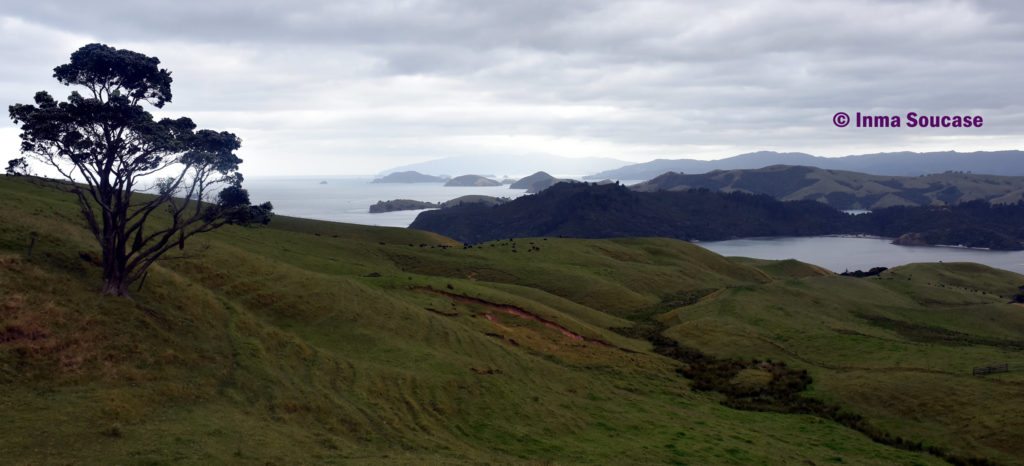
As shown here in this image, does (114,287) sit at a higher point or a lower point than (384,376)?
higher

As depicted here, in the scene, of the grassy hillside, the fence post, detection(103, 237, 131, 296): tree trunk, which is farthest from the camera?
the fence post

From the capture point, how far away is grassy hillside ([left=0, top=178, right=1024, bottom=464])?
2497cm

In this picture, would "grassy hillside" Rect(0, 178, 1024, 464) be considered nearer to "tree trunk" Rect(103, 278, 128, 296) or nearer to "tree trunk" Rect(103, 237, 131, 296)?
"tree trunk" Rect(103, 278, 128, 296)

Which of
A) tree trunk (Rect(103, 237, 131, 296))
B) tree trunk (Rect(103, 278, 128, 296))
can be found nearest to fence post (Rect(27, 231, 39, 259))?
tree trunk (Rect(103, 237, 131, 296))

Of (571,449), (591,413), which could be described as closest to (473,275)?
(591,413)

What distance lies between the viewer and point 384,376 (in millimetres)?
35781

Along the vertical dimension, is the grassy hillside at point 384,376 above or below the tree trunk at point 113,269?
below

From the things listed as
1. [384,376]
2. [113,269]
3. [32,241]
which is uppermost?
[32,241]

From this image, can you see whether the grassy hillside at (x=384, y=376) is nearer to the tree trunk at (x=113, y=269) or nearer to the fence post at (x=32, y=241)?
the fence post at (x=32, y=241)

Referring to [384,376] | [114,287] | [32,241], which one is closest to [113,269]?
[114,287]

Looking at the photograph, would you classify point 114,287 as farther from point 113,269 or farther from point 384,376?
point 384,376

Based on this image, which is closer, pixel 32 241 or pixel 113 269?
pixel 113 269

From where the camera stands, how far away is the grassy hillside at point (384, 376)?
25.0m

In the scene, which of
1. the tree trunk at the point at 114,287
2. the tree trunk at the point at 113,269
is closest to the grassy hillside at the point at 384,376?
the tree trunk at the point at 114,287
